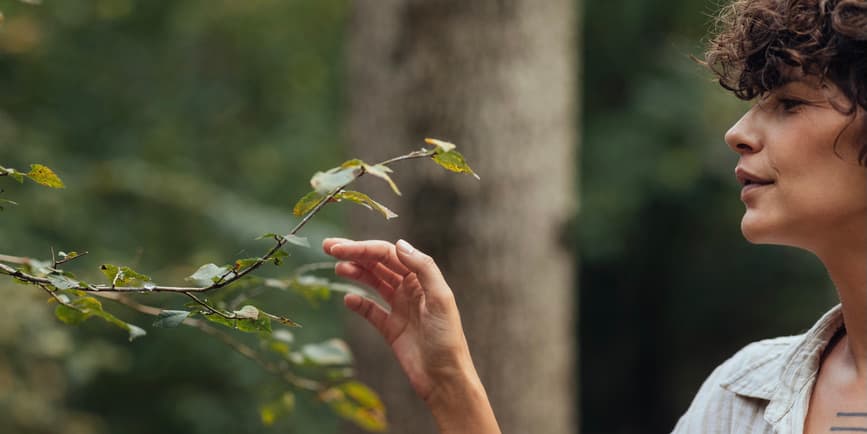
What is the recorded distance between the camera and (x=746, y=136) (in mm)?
1420

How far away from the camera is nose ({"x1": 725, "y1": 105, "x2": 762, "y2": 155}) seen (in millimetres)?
1413

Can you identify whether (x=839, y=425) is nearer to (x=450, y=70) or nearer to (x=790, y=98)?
(x=790, y=98)

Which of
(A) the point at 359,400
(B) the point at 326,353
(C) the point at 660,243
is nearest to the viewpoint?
(B) the point at 326,353

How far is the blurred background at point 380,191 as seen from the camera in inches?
109

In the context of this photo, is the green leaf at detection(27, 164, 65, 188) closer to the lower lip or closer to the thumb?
the thumb

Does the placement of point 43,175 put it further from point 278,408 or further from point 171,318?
point 278,408

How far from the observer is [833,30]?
1.35m

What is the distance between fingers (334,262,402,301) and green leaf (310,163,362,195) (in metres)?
0.42

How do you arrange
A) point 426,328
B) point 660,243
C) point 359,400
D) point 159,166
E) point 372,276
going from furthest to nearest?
point 660,243 < point 159,166 < point 359,400 < point 372,276 < point 426,328

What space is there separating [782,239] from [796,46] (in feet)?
0.91

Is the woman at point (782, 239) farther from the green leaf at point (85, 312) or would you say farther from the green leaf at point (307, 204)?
the green leaf at point (85, 312)

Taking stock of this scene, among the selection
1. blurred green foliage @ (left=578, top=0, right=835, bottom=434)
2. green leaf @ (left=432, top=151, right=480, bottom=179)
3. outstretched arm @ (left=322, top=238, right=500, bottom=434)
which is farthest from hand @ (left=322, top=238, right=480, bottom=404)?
blurred green foliage @ (left=578, top=0, right=835, bottom=434)

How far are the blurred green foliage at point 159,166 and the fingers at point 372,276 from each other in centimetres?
176

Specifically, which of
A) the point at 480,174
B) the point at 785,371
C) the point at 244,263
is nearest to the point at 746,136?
the point at 785,371
